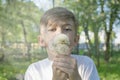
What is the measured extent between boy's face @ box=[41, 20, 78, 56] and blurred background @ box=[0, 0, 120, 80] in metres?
1.68

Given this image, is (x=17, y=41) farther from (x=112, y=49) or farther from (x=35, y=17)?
(x=112, y=49)

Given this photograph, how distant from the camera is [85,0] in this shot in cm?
241

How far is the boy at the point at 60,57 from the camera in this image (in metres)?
0.40

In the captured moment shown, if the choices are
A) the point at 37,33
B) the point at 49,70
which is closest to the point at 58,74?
the point at 49,70

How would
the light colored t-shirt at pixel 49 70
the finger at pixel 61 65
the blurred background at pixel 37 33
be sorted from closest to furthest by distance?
the finger at pixel 61 65 < the light colored t-shirt at pixel 49 70 < the blurred background at pixel 37 33

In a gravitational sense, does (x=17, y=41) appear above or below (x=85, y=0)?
below

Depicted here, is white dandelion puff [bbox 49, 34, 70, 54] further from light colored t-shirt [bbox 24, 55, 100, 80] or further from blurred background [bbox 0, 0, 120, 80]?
blurred background [bbox 0, 0, 120, 80]

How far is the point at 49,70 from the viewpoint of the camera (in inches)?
20.5

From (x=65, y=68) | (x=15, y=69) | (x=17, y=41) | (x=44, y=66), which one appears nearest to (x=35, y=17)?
(x=17, y=41)

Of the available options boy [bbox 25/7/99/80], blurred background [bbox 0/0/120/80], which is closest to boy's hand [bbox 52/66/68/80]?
boy [bbox 25/7/99/80]

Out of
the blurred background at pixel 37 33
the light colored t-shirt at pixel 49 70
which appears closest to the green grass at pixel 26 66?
the blurred background at pixel 37 33

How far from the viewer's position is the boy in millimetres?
401

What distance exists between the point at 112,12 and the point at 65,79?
212 centimetres

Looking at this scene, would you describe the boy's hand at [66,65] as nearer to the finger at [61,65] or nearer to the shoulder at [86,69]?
the finger at [61,65]
